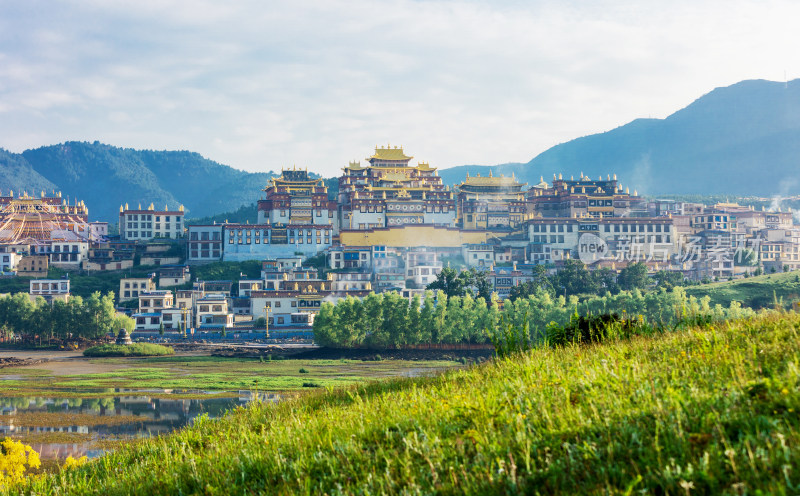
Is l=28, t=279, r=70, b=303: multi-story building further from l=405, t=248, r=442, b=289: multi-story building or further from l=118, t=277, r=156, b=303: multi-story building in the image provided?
l=405, t=248, r=442, b=289: multi-story building

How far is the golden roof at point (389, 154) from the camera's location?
97562mm

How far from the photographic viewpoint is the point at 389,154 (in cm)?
9794

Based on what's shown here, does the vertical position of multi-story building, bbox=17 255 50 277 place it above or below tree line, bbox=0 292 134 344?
above

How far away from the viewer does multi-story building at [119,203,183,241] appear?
300 feet

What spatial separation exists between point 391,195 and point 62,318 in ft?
136

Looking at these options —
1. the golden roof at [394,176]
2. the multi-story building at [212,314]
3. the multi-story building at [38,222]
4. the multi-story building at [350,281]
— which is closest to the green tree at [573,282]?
the multi-story building at [350,281]

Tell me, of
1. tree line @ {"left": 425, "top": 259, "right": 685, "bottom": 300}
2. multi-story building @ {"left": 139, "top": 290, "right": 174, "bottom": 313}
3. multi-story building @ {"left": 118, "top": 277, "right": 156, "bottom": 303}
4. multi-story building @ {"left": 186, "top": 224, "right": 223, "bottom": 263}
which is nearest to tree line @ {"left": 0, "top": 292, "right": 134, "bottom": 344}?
multi-story building @ {"left": 139, "top": 290, "right": 174, "bottom": 313}

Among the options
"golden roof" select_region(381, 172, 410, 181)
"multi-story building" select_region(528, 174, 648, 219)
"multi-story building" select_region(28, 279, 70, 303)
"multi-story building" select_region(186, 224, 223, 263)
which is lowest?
"multi-story building" select_region(28, 279, 70, 303)

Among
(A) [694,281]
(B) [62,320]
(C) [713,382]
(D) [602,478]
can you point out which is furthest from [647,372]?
(A) [694,281]

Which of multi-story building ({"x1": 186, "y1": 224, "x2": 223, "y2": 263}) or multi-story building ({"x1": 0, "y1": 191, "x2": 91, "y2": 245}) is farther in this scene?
multi-story building ({"x1": 0, "y1": 191, "x2": 91, "y2": 245})

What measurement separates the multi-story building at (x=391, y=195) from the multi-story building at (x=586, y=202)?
12.5m

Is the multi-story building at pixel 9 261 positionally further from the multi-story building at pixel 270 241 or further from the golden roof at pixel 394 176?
the golden roof at pixel 394 176

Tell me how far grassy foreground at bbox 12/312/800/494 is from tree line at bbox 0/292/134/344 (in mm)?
59009

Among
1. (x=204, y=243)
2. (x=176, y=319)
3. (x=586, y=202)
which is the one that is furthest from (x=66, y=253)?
(x=586, y=202)
